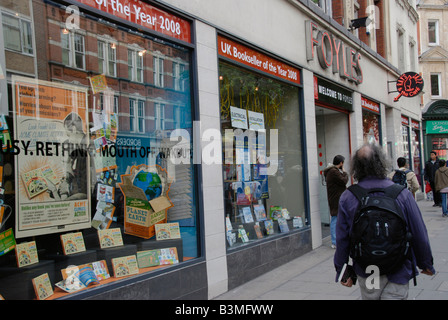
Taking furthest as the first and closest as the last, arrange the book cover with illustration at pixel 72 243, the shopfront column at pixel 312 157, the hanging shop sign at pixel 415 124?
1. the hanging shop sign at pixel 415 124
2. the shopfront column at pixel 312 157
3. the book cover with illustration at pixel 72 243

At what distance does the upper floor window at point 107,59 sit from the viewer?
4887 mm

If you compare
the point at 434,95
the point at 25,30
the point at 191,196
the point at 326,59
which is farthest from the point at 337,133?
the point at 434,95

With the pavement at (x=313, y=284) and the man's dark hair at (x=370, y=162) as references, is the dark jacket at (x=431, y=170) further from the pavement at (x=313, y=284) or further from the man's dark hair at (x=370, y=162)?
the man's dark hair at (x=370, y=162)

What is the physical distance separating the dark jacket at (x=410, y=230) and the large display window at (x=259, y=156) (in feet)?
11.0

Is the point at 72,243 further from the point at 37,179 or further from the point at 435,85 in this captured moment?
the point at 435,85

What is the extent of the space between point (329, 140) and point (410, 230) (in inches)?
359

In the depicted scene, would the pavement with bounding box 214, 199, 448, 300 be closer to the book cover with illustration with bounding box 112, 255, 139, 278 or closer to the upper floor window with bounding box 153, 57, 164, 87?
the book cover with illustration with bounding box 112, 255, 139, 278

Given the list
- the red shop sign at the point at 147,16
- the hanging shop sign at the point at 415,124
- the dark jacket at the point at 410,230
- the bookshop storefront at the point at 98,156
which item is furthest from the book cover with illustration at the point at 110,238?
the hanging shop sign at the point at 415,124

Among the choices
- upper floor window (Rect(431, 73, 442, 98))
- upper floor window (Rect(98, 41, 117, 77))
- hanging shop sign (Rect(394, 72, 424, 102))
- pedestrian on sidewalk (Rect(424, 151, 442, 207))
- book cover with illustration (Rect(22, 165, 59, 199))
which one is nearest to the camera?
book cover with illustration (Rect(22, 165, 59, 199))

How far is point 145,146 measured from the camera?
17.5 feet

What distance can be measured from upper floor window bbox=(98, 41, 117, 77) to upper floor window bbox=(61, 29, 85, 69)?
0.24 m

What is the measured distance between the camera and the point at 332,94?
34.1ft

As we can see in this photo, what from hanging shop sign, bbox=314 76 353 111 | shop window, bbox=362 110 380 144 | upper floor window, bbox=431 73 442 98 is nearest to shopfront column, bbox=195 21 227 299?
hanging shop sign, bbox=314 76 353 111

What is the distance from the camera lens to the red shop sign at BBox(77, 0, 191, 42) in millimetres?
4781
